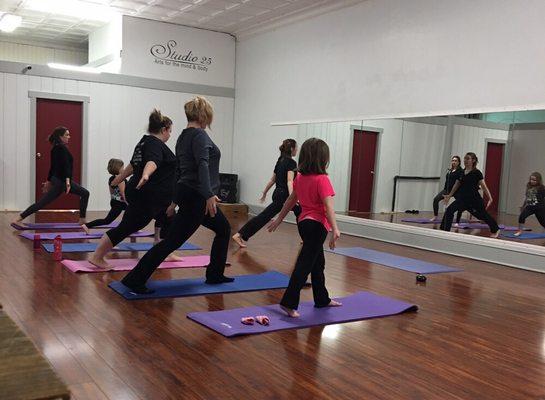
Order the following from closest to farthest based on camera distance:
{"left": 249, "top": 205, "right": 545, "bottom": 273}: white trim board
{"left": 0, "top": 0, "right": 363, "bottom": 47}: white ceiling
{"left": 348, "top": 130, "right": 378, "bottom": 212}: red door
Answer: {"left": 249, "top": 205, "right": 545, "bottom": 273}: white trim board → {"left": 348, "top": 130, "right": 378, "bottom": 212}: red door → {"left": 0, "top": 0, "right": 363, "bottom": 47}: white ceiling

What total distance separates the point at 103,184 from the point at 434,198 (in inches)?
248

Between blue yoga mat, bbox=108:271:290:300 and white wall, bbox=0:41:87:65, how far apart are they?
11046 millimetres

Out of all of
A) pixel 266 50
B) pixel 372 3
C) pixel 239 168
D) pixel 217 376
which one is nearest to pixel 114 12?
pixel 266 50

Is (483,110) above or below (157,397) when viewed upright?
above

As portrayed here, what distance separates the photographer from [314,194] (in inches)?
142

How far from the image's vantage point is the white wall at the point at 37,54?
13.3m

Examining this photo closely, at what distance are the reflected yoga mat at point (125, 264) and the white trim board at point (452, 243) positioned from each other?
2.57m

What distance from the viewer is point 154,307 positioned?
3.80 metres

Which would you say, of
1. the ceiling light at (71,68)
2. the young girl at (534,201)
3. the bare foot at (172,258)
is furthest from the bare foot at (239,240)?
the ceiling light at (71,68)

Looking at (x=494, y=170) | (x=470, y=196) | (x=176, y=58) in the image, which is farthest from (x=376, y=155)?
Answer: (x=176, y=58)

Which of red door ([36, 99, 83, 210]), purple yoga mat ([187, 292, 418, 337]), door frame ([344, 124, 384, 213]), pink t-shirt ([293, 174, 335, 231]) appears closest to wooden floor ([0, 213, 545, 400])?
purple yoga mat ([187, 292, 418, 337])

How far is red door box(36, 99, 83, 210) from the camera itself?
9948 millimetres

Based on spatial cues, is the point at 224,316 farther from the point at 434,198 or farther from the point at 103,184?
the point at 103,184

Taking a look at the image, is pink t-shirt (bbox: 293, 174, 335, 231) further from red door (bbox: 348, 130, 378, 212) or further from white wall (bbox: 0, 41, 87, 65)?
white wall (bbox: 0, 41, 87, 65)
